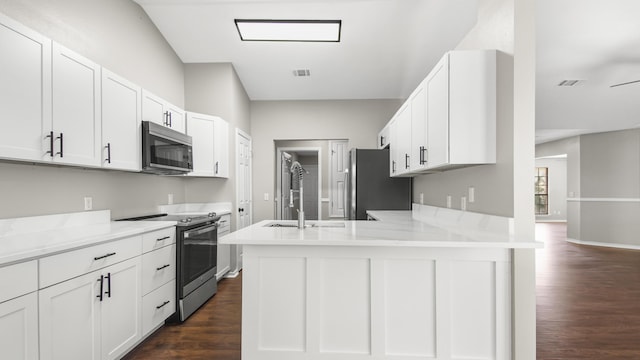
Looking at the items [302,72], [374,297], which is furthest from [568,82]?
[374,297]

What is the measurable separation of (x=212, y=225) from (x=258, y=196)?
1.98 m

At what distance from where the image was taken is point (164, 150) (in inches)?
122

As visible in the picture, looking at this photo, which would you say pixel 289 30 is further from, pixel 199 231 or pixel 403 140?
pixel 199 231

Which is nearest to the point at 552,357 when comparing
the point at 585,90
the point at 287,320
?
the point at 287,320

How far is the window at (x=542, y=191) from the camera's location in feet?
38.7

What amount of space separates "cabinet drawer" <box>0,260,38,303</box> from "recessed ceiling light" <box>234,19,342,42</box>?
2909 mm

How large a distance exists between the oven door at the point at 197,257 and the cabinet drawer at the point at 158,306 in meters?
0.11

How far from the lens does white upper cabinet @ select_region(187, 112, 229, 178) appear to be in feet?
12.6

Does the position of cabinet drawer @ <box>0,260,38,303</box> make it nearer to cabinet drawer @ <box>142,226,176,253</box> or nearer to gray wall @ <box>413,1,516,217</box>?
cabinet drawer @ <box>142,226,176,253</box>

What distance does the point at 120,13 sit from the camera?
3.01 meters

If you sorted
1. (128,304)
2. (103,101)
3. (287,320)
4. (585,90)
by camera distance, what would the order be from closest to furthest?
(287,320) < (128,304) < (103,101) < (585,90)

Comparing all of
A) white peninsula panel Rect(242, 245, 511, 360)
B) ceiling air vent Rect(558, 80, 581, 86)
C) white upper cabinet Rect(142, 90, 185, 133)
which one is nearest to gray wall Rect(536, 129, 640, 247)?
ceiling air vent Rect(558, 80, 581, 86)

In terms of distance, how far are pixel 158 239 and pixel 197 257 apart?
2.09 ft

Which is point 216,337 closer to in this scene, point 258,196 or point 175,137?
point 175,137
